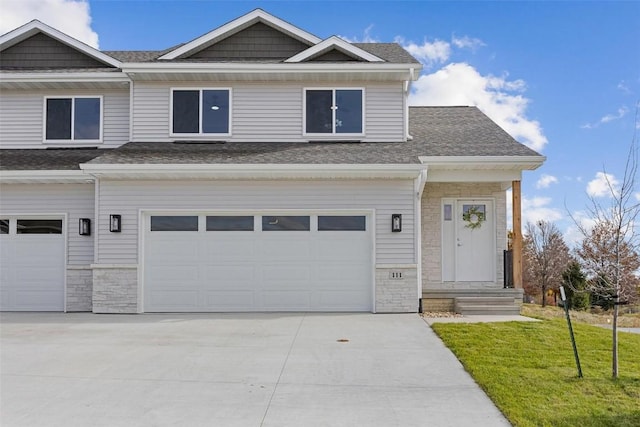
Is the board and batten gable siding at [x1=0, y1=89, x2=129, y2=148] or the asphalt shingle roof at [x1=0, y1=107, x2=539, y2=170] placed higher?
the board and batten gable siding at [x1=0, y1=89, x2=129, y2=148]

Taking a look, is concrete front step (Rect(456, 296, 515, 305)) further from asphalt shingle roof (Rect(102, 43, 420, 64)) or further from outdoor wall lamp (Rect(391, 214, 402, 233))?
asphalt shingle roof (Rect(102, 43, 420, 64))

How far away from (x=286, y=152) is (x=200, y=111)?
99.1 inches

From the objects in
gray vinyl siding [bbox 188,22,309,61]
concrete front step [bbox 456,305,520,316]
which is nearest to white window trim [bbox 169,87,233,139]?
gray vinyl siding [bbox 188,22,309,61]

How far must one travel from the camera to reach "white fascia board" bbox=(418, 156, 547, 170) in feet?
36.8

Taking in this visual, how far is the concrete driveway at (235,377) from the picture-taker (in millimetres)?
4746

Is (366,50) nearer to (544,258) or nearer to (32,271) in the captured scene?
(32,271)

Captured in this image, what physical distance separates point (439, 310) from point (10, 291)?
985 cm

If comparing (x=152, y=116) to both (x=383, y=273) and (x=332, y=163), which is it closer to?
(x=332, y=163)

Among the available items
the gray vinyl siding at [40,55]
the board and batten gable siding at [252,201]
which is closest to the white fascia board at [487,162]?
the board and batten gable siding at [252,201]

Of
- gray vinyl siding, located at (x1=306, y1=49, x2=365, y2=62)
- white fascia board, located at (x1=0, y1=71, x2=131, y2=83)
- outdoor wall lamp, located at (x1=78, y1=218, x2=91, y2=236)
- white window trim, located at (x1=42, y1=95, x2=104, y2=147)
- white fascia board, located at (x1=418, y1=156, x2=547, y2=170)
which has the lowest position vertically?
outdoor wall lamp, located at (x1=78, y1=218, x2=91, y2=236)

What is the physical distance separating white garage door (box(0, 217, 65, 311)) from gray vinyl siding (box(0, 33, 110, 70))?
14.6 feet

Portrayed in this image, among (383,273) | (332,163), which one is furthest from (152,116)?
(383,273)

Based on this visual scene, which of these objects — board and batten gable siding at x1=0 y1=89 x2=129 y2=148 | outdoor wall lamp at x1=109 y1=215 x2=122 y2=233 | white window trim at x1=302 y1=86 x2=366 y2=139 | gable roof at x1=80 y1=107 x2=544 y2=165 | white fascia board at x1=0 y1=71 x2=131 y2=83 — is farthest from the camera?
board and batten gable siding at x1=0 y1=89 x2=129 y2=148

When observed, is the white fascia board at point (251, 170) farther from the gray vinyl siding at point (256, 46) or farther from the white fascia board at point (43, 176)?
the gray vinyl siding at point (256, 46)
